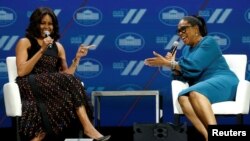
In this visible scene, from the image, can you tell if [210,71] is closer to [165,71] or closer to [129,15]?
[165,71]

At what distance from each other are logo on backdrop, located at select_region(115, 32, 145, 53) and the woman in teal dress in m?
1.35

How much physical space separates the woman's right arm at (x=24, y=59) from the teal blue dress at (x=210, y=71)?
1.22 m

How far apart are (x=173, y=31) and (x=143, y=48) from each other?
A: 1.24 feet

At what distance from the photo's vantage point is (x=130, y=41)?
260 inches

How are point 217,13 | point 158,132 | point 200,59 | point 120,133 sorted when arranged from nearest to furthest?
point 158,132 < point 200,59 < point 120,133 < point 217,13

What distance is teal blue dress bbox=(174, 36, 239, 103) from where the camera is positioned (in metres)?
4.96

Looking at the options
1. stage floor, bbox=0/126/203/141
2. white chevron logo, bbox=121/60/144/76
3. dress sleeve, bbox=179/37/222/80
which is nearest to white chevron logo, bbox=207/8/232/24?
white chevron logo, bbox=121/60/144/76

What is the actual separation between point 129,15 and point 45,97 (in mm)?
1930

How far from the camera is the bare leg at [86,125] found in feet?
15.8

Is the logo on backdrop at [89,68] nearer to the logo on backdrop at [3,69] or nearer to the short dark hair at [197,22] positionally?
the logo on backdrop at [3,69]

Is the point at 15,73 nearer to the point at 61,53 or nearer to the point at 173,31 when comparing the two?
the point at 61,53

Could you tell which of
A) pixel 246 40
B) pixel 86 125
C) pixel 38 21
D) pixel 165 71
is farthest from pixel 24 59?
pixel 246 40

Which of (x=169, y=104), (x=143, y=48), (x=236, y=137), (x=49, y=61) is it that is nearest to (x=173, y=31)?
(x=143, y=48)

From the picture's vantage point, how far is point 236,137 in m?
3.09
